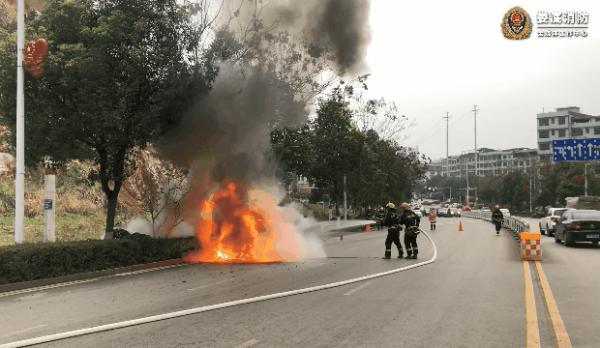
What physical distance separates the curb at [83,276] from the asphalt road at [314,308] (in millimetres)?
714

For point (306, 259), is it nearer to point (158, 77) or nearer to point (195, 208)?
point (195, 208)

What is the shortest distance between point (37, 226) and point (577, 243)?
20925 millimetres

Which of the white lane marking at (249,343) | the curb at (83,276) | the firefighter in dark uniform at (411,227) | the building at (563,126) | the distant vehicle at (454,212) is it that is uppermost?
the building at (563,126)

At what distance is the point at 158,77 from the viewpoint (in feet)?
48.6

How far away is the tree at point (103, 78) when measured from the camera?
13.7 metres

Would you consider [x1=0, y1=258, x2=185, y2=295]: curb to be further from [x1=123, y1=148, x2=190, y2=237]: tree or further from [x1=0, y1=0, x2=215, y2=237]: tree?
[x1=123, y1=148, x2=190, y2=237]: tree

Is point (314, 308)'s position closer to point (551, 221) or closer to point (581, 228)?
point (581, 228)

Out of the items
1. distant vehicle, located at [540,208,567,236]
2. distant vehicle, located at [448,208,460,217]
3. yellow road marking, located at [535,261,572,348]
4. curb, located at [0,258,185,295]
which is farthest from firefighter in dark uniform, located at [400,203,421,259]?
distant vehicle, located at [448,208,460,217]

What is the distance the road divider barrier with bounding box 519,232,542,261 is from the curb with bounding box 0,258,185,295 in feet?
31.6

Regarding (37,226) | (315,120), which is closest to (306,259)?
(37,226)

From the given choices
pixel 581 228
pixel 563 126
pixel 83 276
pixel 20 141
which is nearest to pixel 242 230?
pixel 83 276

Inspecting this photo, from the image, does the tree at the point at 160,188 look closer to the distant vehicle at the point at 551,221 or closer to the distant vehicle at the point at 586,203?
the distant vehicle at the point at 551,221

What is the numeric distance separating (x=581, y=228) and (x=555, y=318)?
1494 cm

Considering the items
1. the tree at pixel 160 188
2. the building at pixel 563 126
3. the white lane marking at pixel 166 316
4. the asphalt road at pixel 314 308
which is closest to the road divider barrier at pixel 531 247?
the asphalt road at pixel 314 308
